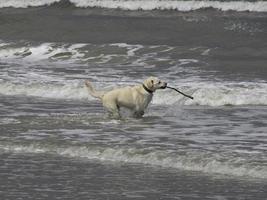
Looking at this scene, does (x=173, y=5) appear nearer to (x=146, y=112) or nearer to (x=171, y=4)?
(x=171, y=4)

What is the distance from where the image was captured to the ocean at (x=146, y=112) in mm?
9102

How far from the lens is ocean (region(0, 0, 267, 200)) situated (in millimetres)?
9102

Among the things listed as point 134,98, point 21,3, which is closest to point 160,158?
point 134,98

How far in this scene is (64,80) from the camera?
18.4 metres

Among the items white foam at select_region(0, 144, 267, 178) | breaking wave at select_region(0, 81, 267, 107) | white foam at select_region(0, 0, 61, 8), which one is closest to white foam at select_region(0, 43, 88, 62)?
breaking wave at select_region(0, 81, 267, 107)

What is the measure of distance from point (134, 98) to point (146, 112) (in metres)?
1.08

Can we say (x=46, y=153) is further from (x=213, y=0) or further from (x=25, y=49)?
(x=213, y=0)

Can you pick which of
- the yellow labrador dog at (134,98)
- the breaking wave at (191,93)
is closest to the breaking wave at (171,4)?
the breaking wave at (191,93)

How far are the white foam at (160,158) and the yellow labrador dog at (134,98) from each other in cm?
236

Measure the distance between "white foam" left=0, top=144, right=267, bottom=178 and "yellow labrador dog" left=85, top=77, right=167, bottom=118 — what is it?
2.36 m

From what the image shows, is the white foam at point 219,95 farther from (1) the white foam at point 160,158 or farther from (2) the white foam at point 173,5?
(2) the white foam at point 173,5

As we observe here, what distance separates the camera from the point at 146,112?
1420 centimetres

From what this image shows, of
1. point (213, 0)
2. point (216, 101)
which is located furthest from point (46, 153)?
point (213, 0)

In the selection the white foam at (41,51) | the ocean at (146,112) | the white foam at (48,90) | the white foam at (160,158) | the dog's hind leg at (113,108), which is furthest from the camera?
the white foam at (41,51)
